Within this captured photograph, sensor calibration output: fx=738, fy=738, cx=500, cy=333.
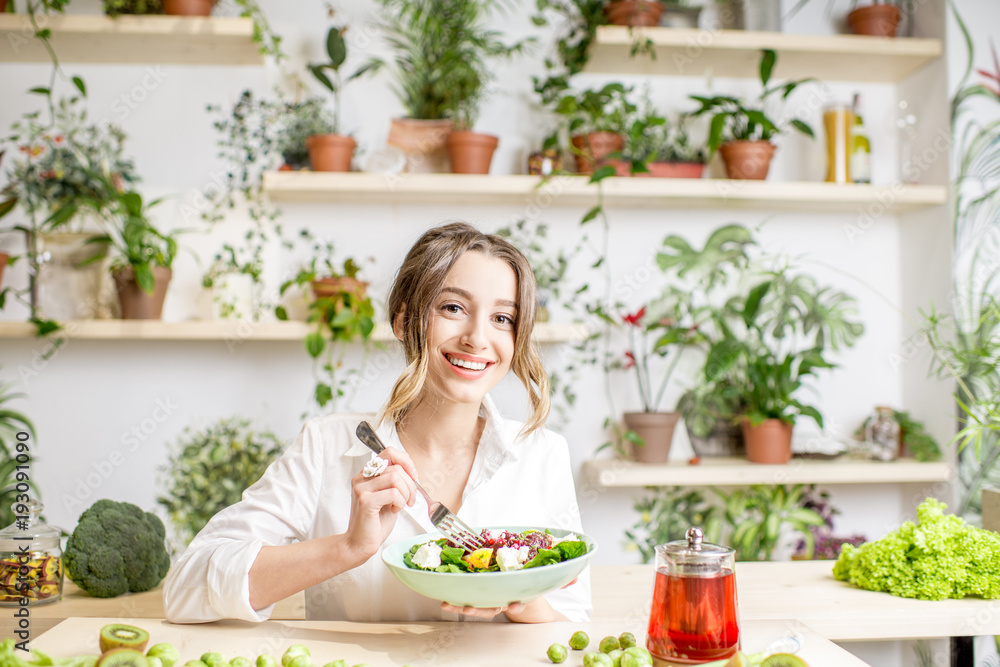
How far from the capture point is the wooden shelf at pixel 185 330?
2.24 m

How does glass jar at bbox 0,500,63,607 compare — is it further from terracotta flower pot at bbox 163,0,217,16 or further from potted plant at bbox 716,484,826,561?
potted plant at bbox 716,484,826,561

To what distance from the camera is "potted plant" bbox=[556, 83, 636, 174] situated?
7.88 feet

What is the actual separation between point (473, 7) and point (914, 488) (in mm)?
2284

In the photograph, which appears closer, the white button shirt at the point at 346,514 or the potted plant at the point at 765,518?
the white button shirt at the point at 346,514

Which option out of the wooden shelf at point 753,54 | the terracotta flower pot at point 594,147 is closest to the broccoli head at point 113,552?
the terracotta flower pot at point 594,147

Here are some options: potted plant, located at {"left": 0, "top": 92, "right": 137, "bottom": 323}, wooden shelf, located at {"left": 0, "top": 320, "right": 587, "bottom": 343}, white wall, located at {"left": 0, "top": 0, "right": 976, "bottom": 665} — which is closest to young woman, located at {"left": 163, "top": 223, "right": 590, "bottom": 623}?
wooden shelf, located at {"left": 0, "top": 320, "right": 587, "bottom": 343}

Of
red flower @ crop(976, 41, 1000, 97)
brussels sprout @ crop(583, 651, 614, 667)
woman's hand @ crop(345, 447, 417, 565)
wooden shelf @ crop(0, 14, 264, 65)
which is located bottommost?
brussels sprout @ crop(583, 651, 614, 667)

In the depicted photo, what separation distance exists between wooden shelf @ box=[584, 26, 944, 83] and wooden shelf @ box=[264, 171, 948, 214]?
44 cm

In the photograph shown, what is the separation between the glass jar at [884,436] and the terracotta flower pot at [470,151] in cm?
157

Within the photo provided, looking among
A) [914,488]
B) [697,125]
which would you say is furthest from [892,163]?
[914,488]

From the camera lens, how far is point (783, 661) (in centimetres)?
82

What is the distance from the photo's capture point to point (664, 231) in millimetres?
2654

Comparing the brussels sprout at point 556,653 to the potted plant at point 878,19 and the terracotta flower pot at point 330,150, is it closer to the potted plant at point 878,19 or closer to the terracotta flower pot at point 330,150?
Answer: the terracotta flower pot at point 330,150

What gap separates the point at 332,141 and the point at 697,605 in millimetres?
1888
